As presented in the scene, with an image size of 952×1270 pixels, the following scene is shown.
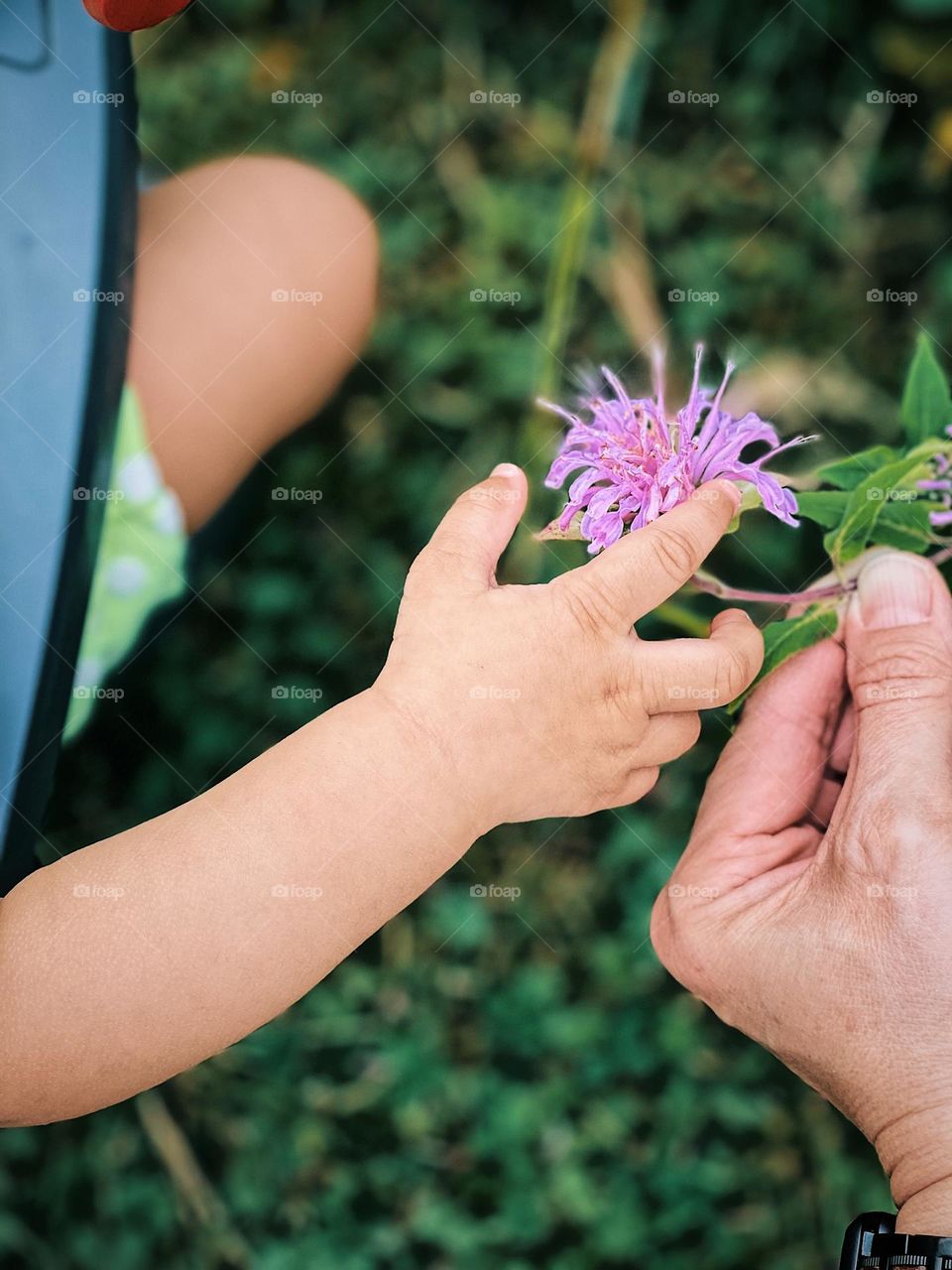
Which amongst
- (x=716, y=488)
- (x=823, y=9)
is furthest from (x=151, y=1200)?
(x=823, y=9)

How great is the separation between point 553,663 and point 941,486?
13.0 inches

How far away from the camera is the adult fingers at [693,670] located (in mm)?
760

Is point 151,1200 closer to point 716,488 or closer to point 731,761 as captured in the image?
point 731,761

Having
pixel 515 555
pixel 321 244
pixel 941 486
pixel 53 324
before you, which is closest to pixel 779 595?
pixel 941 486

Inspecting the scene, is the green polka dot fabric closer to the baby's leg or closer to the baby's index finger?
the baby's leg

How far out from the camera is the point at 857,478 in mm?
826

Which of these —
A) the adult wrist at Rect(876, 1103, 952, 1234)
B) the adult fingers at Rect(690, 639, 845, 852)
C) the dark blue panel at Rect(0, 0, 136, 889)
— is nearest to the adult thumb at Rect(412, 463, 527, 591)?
the adult fingers at Rect(690, 639, 845, 852)

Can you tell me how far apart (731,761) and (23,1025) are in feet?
1.88

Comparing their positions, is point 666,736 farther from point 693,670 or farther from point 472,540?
point 472,540

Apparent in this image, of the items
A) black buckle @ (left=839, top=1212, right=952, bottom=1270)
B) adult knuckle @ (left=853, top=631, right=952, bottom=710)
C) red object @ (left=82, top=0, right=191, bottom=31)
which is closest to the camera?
black buckle @ (left=839, top=1212, right=952, bottom=1270)

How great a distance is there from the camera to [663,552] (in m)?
0.73

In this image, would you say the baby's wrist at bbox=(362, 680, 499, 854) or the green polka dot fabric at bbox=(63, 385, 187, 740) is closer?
the baby's wrist at bbox=(362, 680, 499, 854)

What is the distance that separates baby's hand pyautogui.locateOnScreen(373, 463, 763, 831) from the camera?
0.74m

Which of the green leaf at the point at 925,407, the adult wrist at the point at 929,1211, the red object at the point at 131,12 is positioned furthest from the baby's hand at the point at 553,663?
the red object at the point at 131,12
